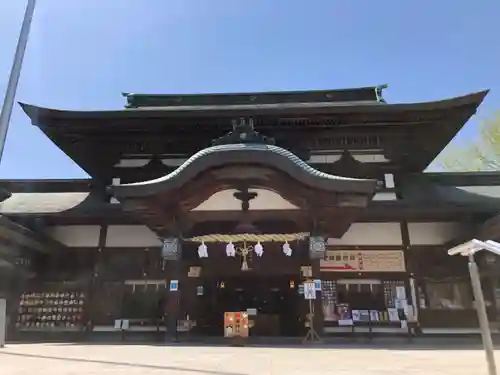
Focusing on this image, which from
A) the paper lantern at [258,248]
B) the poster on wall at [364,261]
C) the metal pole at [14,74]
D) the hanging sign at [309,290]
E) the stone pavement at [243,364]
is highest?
the metal pole at [14,74]

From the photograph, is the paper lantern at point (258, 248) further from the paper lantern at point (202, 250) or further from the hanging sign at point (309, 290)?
the hanging sign at point (309, 290)

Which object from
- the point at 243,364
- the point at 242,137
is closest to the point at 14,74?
the point at 242,137

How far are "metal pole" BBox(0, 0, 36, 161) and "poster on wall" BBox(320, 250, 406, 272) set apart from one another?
8182mm

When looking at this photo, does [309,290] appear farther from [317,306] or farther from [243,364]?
[243,364]

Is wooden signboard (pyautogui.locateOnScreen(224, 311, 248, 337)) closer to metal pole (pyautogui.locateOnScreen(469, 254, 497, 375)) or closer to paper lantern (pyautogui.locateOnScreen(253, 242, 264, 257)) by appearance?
paper lantern (pyautogui.locateOnScreen(253, 242, 264, 257))

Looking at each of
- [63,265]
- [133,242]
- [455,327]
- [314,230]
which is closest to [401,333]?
[455,327]

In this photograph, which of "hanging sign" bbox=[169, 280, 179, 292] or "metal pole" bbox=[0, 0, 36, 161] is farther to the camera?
"hanging sign" bbox=[169, 280, 179, 292]

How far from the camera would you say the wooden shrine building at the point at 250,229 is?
10.3m

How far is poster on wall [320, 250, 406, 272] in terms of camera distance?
1113cm

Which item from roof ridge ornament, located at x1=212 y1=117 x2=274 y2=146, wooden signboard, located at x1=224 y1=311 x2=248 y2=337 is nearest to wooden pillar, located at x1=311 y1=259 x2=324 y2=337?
wooden signboard, located at x1=224 y1=311 x2=248 y2=337

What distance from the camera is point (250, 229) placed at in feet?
36.8

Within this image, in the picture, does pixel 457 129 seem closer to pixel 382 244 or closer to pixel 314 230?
pixel 382 244

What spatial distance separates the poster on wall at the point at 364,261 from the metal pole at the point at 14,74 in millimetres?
8182

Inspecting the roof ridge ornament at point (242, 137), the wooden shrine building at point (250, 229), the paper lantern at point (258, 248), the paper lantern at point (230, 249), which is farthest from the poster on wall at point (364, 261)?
the roof ridge ornament at point (242, 137)
